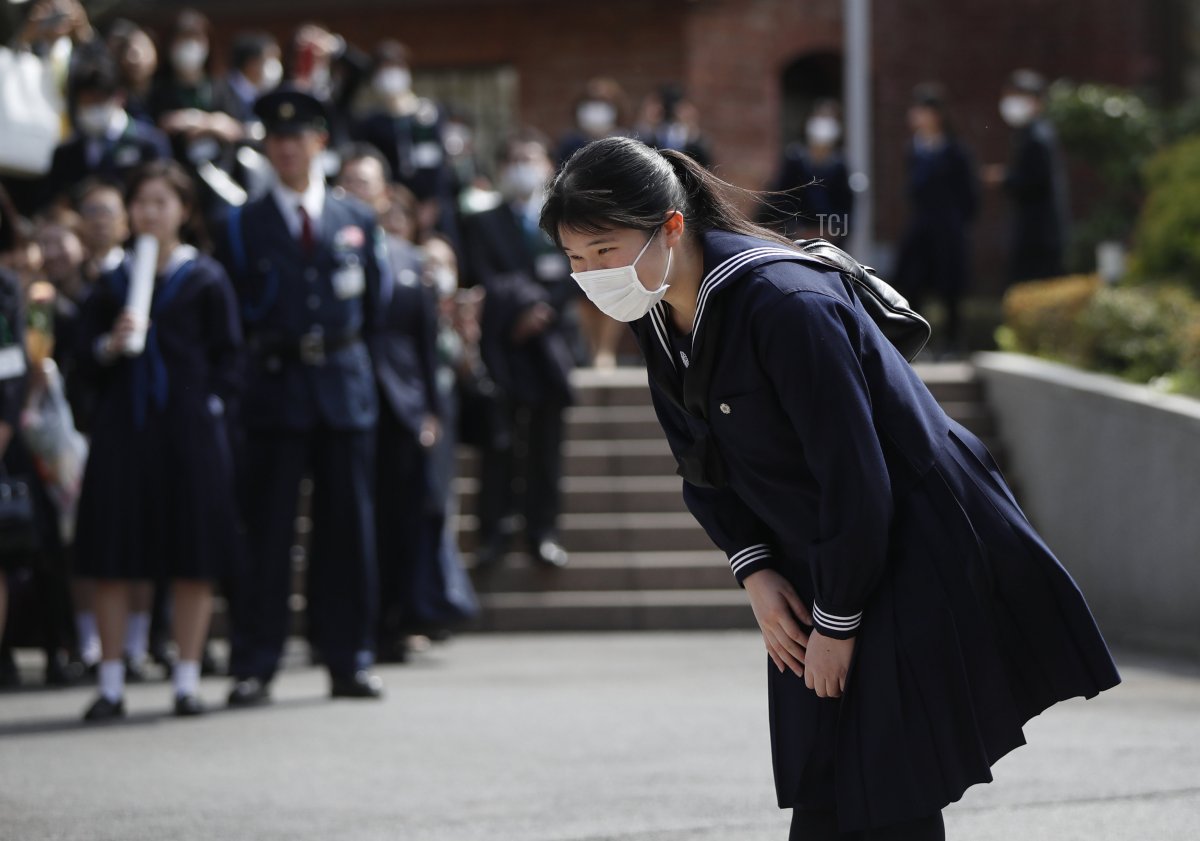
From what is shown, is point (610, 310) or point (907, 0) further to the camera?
point (907, 0)

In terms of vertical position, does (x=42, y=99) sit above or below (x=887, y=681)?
above

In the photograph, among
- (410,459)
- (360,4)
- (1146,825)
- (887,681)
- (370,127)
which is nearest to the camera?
(887,681)

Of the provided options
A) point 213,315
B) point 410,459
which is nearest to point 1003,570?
point 213,315

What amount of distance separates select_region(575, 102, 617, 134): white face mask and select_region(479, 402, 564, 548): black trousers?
4.20 meters

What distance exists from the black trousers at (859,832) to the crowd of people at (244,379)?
11.6 feet

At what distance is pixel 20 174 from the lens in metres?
12.5

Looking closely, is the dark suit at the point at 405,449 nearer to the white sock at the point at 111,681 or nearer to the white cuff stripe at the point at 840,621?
the white sock at the point at 111,681

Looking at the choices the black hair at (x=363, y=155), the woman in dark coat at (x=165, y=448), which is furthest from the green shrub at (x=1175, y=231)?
the woman in dark coat at (x=165, y=448)

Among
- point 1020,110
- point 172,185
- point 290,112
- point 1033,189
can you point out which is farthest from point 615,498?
point 1020,110

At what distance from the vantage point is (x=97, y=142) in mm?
11289

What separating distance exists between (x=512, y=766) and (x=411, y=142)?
8.15m

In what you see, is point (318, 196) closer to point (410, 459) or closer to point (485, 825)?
point (410, 459)

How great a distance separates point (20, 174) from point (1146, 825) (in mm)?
9339

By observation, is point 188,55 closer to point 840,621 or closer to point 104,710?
point 104,710
